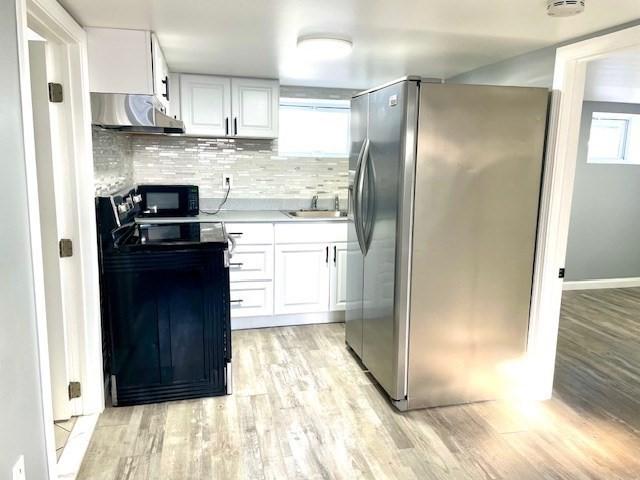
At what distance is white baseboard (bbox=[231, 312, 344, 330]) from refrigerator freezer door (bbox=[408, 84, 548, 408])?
1.53 meters

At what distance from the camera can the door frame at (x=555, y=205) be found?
250cm

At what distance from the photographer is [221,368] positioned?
108 inches

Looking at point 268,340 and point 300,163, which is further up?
point 300,163

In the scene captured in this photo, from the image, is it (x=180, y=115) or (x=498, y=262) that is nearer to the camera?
(x=498, y=262)

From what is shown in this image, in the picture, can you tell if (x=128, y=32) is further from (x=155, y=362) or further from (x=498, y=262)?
(x=498, y=262)

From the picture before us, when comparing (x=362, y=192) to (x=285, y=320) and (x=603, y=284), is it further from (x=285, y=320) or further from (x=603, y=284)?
(x=603, y=284)

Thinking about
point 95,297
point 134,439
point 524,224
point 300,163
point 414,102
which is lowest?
point 134,439

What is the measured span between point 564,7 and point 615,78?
7.23 feet

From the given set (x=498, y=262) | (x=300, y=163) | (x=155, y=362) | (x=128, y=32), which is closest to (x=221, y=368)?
(x=155, y=362)

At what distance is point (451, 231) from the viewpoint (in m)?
2.54

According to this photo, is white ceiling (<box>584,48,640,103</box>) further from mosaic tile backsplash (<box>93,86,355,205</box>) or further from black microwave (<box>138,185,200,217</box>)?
black microwave (<box>138,185,200,217</box>)

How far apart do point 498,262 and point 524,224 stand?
263 millimetres

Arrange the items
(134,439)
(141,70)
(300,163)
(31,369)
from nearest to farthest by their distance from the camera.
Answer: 1. (31,369)
2. (134,439)
3. (141,70)
4. (300,163)

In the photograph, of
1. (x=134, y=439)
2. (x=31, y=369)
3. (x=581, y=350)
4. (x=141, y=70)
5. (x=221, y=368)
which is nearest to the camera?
(x=31, y=369)
